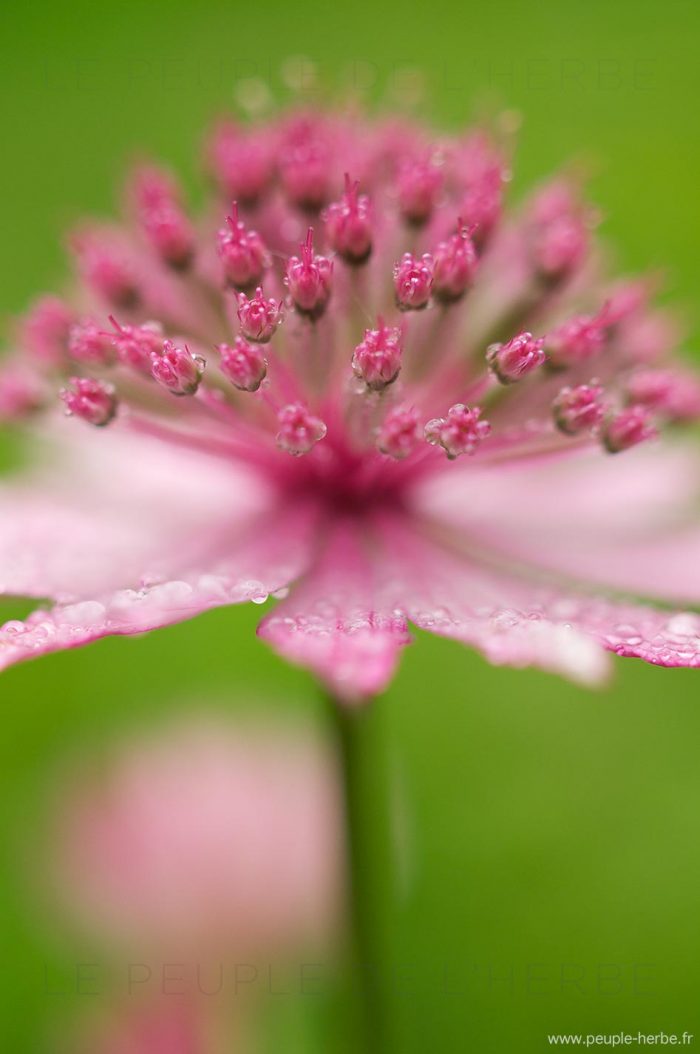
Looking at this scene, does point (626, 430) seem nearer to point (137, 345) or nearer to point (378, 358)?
point (378, 358)

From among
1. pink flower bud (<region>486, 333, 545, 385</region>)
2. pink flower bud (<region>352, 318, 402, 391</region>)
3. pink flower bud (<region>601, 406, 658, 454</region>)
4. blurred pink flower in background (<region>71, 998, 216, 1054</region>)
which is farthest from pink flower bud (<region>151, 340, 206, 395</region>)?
blurred pink flower in background (<region>71, 998, 216, 1054</region>)

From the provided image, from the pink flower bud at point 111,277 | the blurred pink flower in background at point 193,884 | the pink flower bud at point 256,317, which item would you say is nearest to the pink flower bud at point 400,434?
the pink flower bud at point 256,317

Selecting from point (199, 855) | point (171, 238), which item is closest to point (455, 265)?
point (171, 238)

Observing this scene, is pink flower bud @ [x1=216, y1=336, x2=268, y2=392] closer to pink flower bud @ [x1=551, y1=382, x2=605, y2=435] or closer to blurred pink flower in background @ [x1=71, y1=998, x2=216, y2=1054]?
pink flower bud @ [x1=551, y1=382, x2=605, y2=435]

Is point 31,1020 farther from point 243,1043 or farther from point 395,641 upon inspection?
point 395,641

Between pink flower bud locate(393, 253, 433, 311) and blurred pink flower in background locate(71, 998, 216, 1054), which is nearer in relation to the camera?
pink flower bud locate(393, 253, 433, 311)

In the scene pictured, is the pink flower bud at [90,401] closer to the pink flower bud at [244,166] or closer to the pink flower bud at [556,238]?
the pink flower bud at [244,166]

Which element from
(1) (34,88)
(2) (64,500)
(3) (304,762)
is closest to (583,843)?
(3) (304,762)
